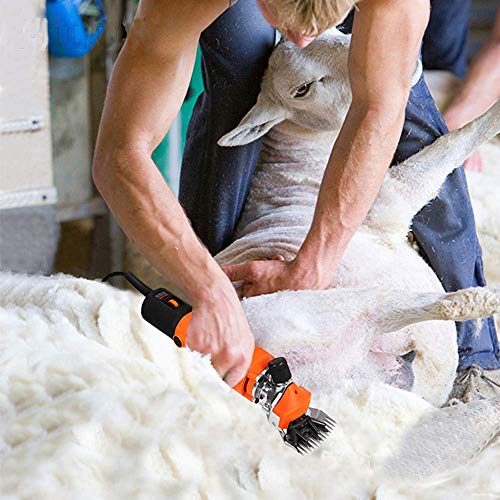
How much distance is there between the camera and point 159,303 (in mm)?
636

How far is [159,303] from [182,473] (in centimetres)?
17

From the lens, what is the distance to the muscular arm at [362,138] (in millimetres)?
783

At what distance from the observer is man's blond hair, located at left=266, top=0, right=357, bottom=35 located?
574 millimetres

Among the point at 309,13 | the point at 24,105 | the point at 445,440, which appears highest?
the point at 309,13

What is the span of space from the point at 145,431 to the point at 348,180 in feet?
1.27

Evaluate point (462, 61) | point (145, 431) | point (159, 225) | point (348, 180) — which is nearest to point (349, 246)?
point (348, 180)

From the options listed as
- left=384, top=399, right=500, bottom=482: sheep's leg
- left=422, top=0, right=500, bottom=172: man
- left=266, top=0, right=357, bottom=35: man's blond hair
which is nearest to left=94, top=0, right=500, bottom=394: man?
left=266, top=0, right=357, bottom=35: man's blond hair

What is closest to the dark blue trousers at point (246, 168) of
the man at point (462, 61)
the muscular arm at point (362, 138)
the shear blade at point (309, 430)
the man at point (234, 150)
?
the man at point (234, 150)

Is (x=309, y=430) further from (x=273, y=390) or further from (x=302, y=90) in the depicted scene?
(x=302, y=90)

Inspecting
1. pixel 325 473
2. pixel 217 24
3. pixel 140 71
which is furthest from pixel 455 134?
pixel 325 473

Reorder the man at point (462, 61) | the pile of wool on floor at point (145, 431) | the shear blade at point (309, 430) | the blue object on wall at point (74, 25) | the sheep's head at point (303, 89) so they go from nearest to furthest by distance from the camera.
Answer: the pile of wool on floor at point (145, 431)
the shear blade at point (309, 430)
the sheep's head at point (303, 89)
the blue object on wall at point (74, 25)
the man at point (462, 61)

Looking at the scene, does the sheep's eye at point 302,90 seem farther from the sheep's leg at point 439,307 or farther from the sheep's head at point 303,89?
the sheep's leg at point 439,307

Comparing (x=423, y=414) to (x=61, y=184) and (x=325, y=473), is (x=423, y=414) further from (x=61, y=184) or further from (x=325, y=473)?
(x=61, y=184)

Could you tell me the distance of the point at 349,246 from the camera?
0.87m
